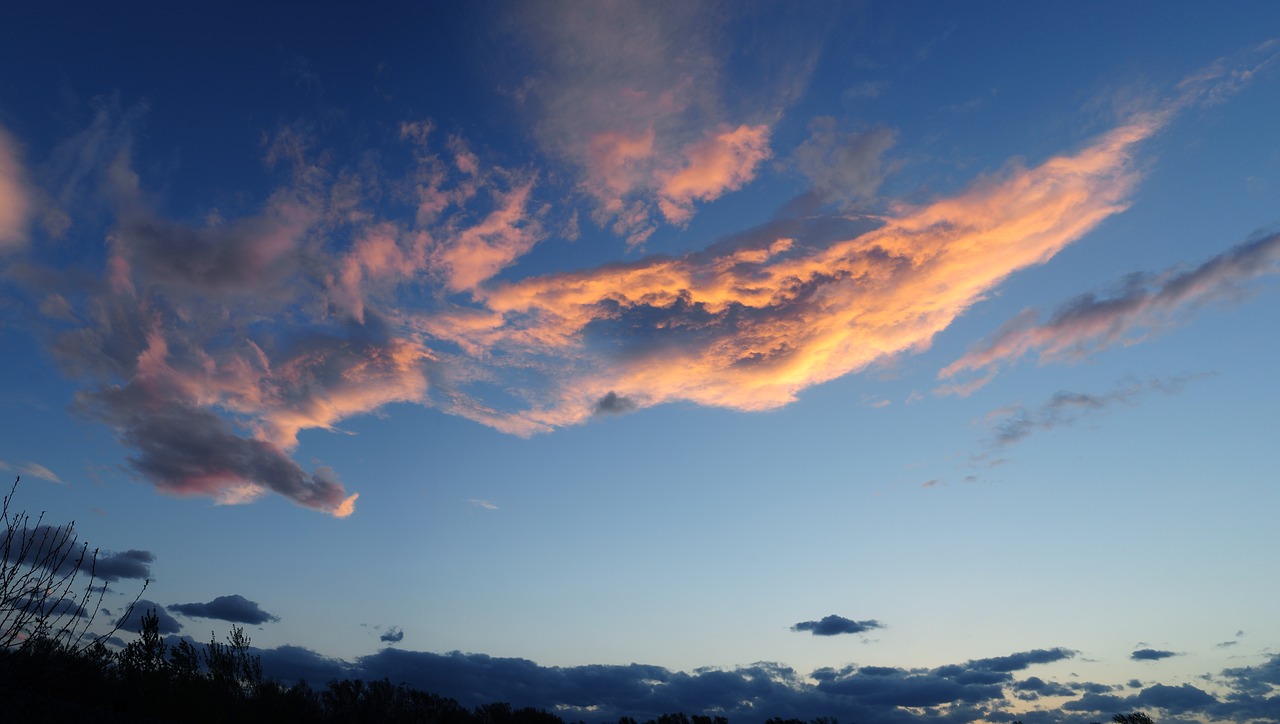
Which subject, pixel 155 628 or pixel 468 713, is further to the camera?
pixel 468 713

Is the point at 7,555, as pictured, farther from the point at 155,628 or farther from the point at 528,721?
the point at 528,721

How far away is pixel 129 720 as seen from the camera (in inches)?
1316

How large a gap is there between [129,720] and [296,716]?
23367 millimetres

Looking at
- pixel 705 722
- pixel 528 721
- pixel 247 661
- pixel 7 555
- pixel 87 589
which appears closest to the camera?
pixel 7 555

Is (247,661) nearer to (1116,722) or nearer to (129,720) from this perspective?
(129,720)

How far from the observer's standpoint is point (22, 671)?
11.7 m

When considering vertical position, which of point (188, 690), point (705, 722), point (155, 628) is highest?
point (155, 628)

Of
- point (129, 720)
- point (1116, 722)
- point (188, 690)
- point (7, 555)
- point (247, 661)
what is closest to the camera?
point (7, 555)

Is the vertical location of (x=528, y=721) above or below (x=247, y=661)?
below

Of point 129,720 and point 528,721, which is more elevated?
point 129,720

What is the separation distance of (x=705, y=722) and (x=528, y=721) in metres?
32.1

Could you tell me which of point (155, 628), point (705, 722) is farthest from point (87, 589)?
point (705, 722)

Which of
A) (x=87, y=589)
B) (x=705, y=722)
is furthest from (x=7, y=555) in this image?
(x=705, y=722)

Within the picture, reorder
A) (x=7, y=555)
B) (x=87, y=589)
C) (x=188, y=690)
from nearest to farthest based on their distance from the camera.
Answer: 1. (x=7, y=555)
2. (x=87, y=589)
3. (x=188, y=690)
